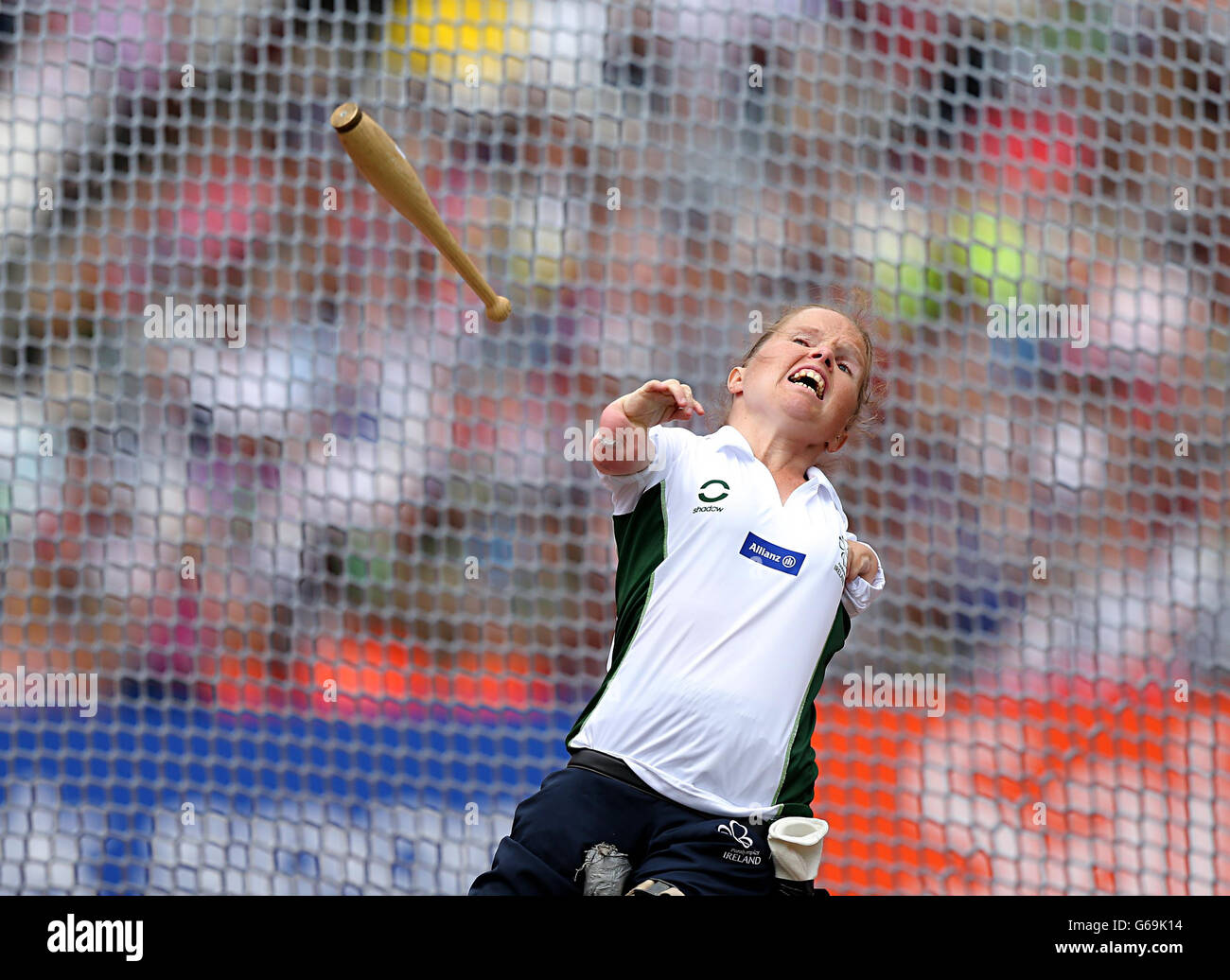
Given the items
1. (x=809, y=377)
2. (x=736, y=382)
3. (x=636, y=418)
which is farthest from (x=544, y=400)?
(x=636, y=418)

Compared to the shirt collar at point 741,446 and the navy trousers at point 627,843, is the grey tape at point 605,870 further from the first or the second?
the shirt collar at point 741,446

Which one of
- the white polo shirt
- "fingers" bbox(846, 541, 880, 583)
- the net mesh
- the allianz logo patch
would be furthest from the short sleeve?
the net mesh

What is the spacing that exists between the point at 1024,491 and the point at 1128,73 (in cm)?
76

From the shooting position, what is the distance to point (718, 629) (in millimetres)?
1240

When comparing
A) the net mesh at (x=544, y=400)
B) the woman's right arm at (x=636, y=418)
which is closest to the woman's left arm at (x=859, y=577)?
the woman's right arm at (x=636, y=418)

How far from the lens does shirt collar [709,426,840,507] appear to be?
1330 mm

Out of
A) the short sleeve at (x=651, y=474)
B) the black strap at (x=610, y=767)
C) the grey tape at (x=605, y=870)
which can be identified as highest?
the short sleeve at (x=651, y=474)

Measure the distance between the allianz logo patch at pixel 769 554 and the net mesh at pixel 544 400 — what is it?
1.01 metres

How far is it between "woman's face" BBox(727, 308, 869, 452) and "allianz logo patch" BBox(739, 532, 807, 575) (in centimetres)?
14

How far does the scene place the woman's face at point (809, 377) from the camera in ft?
4.43

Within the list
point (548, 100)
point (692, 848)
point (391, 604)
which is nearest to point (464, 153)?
point (548, 100)

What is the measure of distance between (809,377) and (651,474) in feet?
0.66

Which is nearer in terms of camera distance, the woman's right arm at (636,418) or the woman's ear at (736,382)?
the woman's right arm at (636,418)

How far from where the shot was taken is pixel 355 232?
2.42 m
